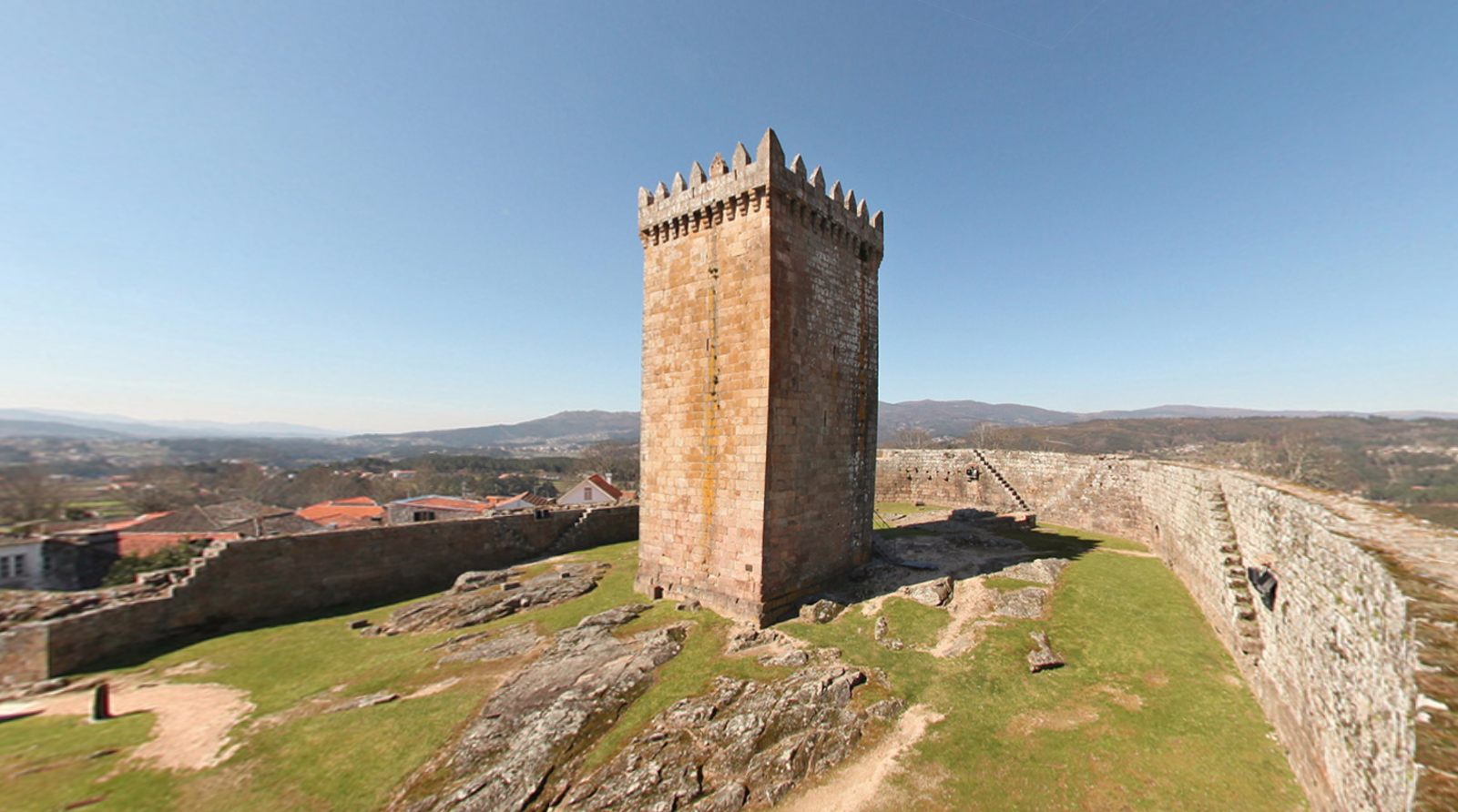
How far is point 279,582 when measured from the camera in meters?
15.0

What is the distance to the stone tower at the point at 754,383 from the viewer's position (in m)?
11.9

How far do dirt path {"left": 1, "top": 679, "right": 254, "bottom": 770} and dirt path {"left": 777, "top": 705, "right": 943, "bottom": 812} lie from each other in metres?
9.67

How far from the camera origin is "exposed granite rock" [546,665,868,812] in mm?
6844

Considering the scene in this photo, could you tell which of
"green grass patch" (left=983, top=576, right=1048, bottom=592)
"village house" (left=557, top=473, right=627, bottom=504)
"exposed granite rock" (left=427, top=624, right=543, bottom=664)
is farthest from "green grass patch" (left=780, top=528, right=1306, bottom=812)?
"village house" (left=557, top=473, right=627, bottom=504)

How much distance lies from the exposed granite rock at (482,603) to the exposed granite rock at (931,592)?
9430 millimetres

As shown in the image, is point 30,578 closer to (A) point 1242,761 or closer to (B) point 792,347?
(B) point 792,347

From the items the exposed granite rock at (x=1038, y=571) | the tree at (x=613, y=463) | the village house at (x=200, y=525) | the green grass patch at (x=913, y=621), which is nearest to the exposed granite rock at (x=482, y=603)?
the green grass patch at (x=913, y=621)

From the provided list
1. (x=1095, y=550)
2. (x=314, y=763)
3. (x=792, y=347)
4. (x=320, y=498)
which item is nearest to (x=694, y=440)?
(x=792, y=347)

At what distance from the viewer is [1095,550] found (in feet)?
53.6

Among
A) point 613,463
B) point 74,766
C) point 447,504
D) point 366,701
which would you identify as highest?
point 366,701

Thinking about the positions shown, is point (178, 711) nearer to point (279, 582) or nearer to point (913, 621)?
point (279, 582)

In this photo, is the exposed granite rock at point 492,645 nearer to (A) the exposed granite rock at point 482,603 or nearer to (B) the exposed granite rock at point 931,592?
(A) the exposed granite rock at point 482,603

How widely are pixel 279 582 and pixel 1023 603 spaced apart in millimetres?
20980

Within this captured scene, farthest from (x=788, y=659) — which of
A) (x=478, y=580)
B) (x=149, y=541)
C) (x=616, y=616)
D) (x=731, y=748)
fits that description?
(x=149, y=541)
